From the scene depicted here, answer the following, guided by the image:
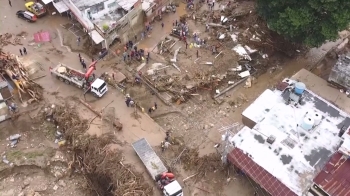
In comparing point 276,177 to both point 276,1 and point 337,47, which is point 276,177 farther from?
point 337,47

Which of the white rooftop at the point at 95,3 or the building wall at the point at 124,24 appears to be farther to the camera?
the white rooftop at the point at 95,3

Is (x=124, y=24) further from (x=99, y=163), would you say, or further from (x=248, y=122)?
(x=248, y=122)

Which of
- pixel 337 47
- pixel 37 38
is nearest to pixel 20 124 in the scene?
pixel 37 38

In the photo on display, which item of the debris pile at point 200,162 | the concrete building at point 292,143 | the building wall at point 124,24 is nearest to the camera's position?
the concrete building at point 292,143

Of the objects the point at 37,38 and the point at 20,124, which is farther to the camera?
the point at 37,38

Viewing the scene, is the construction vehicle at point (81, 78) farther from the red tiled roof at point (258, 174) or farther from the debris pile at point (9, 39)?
the red tiled roof at point (258, 174)

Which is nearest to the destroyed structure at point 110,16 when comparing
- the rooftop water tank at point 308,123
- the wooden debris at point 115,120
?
the wooden debris at point 115,120

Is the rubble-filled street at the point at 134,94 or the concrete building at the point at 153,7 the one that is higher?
the concrete building at the point at 153,7

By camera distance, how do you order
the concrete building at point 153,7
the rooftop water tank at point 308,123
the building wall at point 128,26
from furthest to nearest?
the concrete building at point 153,7 < the building wall at point 128,26 < the rooftop water tank at point 308,123
